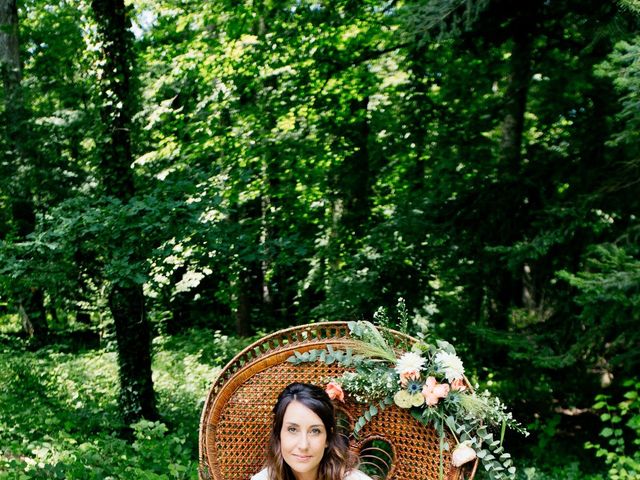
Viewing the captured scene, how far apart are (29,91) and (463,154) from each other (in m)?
5.69

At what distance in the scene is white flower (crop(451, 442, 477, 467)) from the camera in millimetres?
2395

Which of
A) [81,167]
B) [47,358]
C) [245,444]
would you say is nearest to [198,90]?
[81,167]

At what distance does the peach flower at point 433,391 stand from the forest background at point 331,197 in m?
0.91

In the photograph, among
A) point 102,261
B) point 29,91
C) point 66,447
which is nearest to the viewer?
point 66,447

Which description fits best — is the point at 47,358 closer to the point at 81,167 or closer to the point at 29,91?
the point at 81,167

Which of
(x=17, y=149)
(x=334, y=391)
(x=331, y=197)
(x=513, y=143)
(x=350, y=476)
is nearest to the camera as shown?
(x=350, y=476)

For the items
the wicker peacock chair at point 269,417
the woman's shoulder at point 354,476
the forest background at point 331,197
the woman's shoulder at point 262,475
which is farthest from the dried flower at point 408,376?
the forest background at point 331,197

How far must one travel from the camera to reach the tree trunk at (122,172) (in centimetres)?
518

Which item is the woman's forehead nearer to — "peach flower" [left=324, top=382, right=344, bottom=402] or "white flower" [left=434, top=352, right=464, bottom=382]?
"peach flower" [left=324, top=382, right=344, bottom=402]

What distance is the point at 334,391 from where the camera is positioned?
2.75 metres

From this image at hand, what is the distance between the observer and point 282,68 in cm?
692

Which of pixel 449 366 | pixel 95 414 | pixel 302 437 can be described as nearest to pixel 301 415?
pixel 302 437

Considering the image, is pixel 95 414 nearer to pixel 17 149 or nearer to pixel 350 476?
pixel 17 149

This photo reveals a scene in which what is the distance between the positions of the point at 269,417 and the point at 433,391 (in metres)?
0.82
